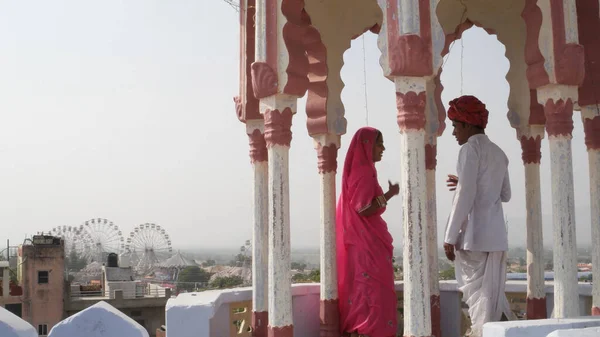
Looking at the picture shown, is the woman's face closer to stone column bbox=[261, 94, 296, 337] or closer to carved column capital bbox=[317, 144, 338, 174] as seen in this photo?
carved column capital bbox=[317, 144, 338, 174]

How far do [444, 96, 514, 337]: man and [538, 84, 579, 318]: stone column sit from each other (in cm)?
57

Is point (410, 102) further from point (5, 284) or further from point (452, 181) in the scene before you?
point (5, 284)

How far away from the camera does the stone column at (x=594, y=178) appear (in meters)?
7.81

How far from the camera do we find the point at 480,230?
739 cm

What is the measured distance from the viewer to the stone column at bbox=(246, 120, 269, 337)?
874cm

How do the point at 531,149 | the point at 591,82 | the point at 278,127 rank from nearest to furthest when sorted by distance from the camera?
1. the point at 278,127
2. the point at 591,82
3. the point at 531,149

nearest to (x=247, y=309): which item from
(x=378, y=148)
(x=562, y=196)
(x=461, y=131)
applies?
(x=378, y=148)

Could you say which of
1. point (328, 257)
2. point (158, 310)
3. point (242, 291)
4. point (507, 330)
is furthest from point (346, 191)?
point (158, 310)

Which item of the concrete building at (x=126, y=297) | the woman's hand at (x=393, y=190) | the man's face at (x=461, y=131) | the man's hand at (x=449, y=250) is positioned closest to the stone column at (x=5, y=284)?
the concrete building at (x=126, y=297)

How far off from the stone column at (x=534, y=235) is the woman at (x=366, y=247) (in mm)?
1899

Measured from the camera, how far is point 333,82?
32.9 feet

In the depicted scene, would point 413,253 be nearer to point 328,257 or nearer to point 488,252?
point 488,252

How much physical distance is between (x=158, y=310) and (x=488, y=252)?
2433 inches

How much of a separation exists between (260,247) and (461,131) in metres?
2.83
